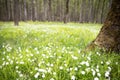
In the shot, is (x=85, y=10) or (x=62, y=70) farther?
(x=85, y=10)

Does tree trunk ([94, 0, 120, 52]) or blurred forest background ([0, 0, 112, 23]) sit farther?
blurred forest background ([0, 0, 112, 23])

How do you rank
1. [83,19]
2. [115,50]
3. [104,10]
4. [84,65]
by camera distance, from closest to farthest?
[84,65] → [115,50] → [104,10] → [83,19]

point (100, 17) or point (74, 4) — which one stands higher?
point (74, 4)

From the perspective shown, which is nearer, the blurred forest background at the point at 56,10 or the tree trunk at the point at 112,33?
the tree trunk at the point at 112,33

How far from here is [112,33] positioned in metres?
5.91

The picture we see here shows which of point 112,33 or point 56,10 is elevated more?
point 112,33

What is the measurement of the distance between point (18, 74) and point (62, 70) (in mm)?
1118

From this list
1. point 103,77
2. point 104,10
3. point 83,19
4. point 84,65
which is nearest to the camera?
point 103,77

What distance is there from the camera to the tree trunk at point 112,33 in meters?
5.80

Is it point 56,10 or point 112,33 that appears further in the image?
point 56,10

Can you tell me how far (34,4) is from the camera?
45469 mm

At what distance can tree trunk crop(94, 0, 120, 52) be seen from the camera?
19.0 ft

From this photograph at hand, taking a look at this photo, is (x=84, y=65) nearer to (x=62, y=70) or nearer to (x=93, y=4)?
(x=62, y=70)

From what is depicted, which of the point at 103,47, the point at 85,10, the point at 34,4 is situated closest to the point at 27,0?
the point at 34,4
